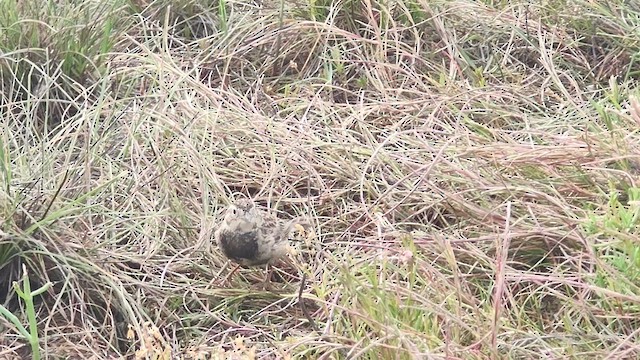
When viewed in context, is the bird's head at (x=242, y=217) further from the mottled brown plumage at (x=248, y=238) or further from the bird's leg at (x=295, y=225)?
the bird's leg at (x=295, y=225)

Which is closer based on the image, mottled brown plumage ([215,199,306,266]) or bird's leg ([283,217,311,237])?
mottled brown plumage ([215,199,306,266])

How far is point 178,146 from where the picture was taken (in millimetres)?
2881

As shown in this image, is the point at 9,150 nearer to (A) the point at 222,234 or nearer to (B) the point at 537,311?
(A) the point at 222,234

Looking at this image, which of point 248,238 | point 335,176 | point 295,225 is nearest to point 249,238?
point 248,238

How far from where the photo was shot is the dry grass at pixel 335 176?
221 centimetres

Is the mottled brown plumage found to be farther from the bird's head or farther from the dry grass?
the dry grass

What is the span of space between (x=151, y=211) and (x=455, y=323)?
3.10ft

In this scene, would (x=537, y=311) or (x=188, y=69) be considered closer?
(x=537, y=311)

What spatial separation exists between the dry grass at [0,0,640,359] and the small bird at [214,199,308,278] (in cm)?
11

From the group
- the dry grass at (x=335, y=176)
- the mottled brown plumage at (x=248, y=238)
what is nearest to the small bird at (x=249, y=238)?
the mottled brown plumage at (x=248, y=238)

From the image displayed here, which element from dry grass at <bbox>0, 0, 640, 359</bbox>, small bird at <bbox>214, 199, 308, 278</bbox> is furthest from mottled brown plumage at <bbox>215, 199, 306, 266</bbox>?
dry grass at <bbox>0, 0, 640, 359</bbox>

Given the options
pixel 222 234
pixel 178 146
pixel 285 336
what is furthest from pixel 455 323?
pixel 178 146

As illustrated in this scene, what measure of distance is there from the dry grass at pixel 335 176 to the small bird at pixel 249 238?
0.36 feet

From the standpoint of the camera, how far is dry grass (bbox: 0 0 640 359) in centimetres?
221
